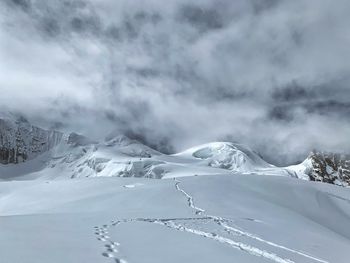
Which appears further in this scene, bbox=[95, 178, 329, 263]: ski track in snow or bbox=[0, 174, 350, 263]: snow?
bbox=[95, 178, 329, 263]: ski track in snow

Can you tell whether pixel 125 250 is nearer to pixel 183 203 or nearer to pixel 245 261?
pixel 245 261

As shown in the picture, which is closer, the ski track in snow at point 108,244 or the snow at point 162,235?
the ski track in snow at point 108,244

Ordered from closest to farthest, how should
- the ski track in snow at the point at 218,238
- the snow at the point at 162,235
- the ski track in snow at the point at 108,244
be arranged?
the ski track in snow at the point at 108,244 → the snow at the point at 162,235 → the ski track in snow at the point at 218,238

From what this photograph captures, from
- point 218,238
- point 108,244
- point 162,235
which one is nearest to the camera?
point 108,244

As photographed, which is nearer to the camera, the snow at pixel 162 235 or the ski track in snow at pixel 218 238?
the snow at pixel 162 235

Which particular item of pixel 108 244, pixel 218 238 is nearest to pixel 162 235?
pixel 218 238

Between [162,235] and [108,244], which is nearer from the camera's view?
[108,244]

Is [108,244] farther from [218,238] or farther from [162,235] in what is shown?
[218,238]

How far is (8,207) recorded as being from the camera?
37406 mm

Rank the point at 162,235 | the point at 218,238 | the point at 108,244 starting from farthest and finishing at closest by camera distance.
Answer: the point at 218,238, the point at 162,235, the point at 108,244

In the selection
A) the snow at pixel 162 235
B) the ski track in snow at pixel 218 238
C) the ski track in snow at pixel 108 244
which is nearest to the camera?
the ski track in snow at pixel 108 244

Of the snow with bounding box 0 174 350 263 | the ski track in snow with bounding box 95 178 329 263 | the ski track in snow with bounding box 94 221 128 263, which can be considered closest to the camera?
the ski track in snow with bounding box 94 221 128 263

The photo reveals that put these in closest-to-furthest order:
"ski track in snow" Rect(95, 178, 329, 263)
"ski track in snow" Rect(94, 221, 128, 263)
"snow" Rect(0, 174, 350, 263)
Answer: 1. "ski track in snow" Rect(94, 221, 128, 263)
2. "snow" Rect(0, 174, 350, 263)
3. "ski track in snow" Rect(95, 178, 329, 263)

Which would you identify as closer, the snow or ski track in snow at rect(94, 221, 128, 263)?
ski track in snow at rect(94, 221, 128, 263)
